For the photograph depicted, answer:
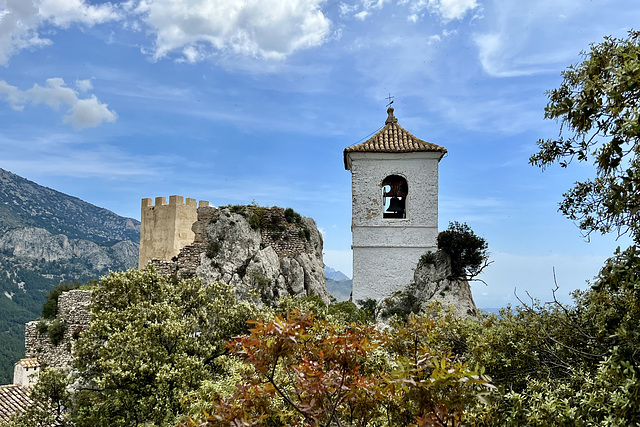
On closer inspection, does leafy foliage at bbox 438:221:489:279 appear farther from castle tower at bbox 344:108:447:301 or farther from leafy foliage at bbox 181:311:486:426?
leafy foliage at bbox 181:311:486:426

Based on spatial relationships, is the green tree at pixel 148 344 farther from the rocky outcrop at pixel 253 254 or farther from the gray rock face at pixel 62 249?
the gray rock face at pixel 62 249

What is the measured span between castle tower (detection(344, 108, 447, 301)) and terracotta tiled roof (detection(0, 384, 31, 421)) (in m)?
14.8

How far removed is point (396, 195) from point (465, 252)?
3221 mm

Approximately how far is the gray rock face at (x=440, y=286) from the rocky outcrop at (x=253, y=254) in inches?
266

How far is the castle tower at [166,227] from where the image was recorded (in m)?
25.0

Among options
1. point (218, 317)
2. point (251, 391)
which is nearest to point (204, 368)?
point (218, 317)

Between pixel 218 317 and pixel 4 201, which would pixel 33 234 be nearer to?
pixel 4 201

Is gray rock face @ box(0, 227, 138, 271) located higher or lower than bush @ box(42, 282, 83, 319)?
higher

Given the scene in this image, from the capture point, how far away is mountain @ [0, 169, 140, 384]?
85.1 metres

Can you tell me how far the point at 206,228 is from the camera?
72.4 ft

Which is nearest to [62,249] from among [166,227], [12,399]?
[166,227]

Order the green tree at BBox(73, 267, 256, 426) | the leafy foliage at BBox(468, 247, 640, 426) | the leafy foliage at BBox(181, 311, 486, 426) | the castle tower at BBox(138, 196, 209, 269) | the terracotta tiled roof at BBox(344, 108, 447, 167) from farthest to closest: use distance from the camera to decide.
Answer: the castle tower at BBox(138, 196, 209, 269) < the terracotta tiled roof at BBox(344, 108, 447, 167) < the green tree at BBox(73, 267, 256, 426) < the leafy foliage at BBox(181, 311, 486, 426) < the leafy foliage at BBox(468, 247, 640, 426)

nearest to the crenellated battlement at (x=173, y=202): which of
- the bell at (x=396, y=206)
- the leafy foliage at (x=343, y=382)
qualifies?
the bell at (x=396, y=206)

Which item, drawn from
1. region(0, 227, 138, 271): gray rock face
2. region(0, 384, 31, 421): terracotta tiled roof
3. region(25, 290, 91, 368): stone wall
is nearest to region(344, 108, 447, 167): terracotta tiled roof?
region(25, 290, 91, 368): stone wall
